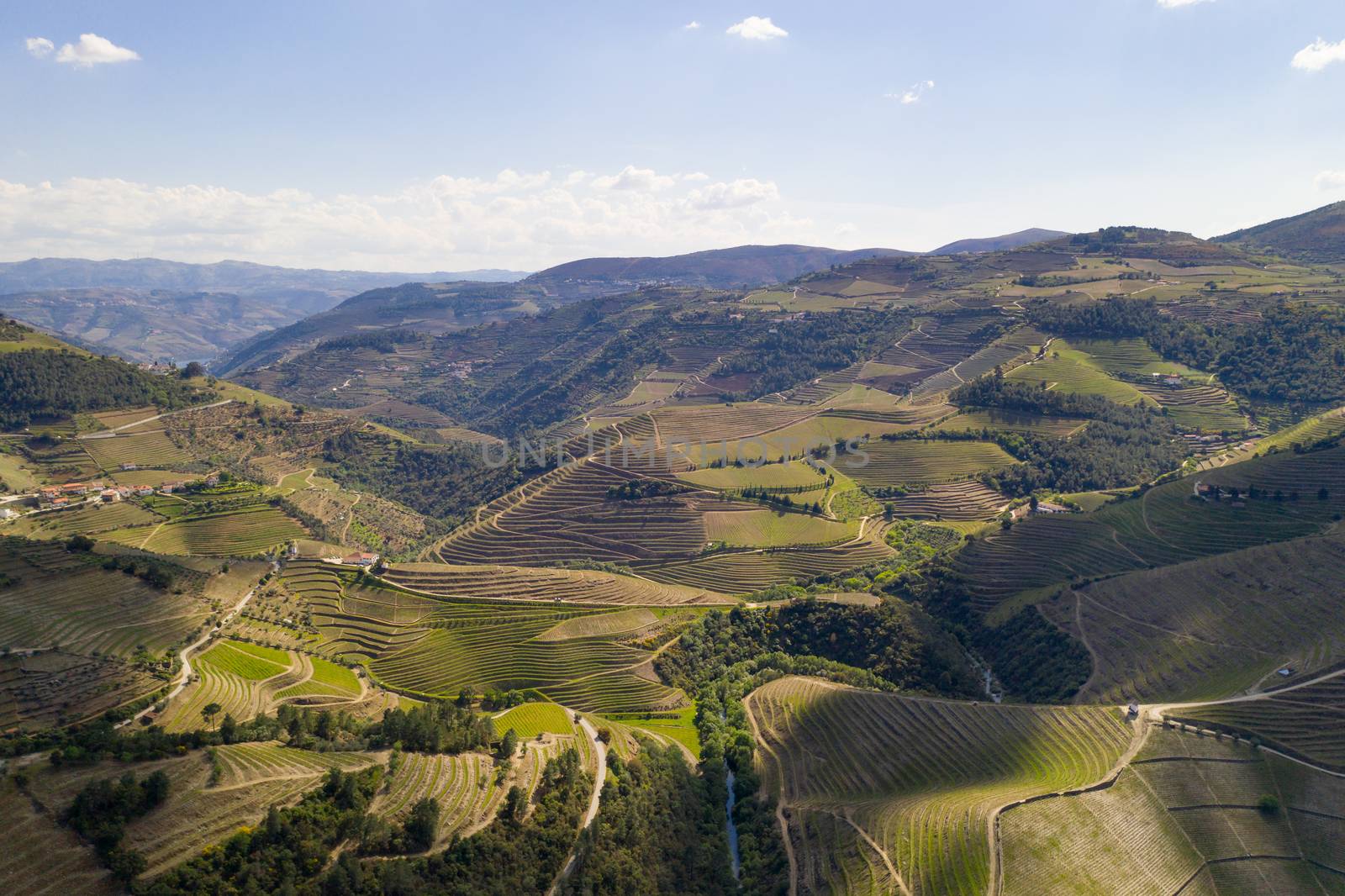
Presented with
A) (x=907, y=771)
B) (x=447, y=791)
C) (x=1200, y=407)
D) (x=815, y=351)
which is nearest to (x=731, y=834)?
(x=907, y=771)

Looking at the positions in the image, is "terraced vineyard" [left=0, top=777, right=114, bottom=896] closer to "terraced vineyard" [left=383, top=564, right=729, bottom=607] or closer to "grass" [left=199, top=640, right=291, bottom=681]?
"grass" [left=199, top=640, right=291, bottom=681]

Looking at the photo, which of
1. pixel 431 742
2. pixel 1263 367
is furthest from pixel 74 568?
pixel 1263 367

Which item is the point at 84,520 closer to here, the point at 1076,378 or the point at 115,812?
the point at 115,812

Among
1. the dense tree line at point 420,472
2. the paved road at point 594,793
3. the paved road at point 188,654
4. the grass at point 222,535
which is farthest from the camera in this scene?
the dense tree line at point 420,472

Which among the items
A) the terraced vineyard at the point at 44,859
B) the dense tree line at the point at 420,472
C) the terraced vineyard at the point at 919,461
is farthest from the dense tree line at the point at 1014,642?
the dense tree line at the point at 420,472

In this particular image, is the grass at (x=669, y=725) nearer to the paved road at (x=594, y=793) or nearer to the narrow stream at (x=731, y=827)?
the narrow stream at (x=731, y=827)

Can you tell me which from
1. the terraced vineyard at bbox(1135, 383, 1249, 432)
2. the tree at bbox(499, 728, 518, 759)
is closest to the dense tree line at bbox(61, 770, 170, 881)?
the tree at bbox(499, 728, 518, 759)

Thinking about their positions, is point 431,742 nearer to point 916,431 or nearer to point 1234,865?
point 1234,865
